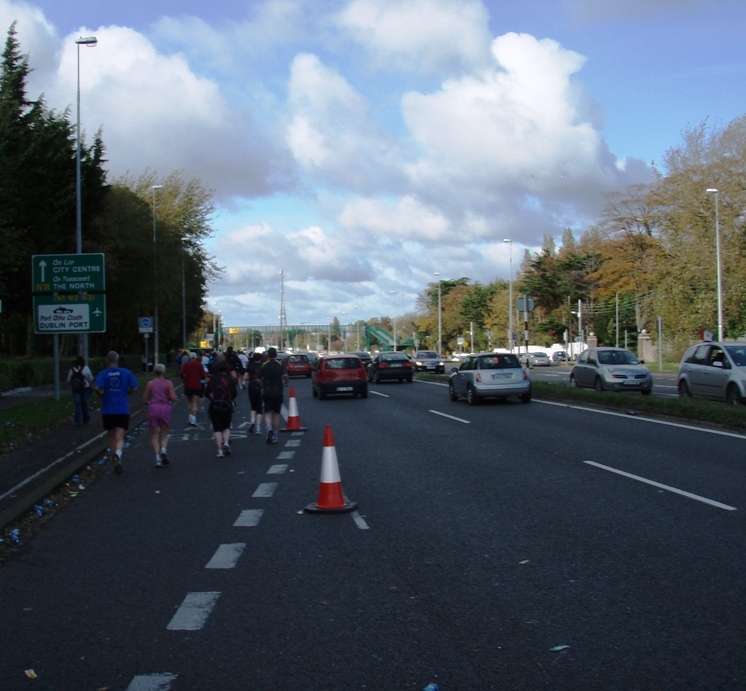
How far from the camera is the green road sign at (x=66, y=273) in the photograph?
24.9 metres

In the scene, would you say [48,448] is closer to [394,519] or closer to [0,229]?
[394,519]

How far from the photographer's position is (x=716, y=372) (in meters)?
21.5

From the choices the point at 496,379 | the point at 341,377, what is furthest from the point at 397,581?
the point at 341,377

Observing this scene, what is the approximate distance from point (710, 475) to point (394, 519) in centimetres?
446

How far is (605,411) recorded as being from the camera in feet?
69.8

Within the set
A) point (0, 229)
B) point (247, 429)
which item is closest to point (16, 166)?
point (0, 229)

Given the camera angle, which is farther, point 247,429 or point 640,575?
point 247,429

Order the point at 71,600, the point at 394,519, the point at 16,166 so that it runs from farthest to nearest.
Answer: the point at 16,166 < the point at 394,519 < the point at 71,600

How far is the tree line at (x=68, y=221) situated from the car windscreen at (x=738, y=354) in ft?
64.1

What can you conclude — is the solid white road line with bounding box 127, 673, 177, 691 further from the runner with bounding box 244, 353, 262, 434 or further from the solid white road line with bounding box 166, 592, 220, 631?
the runner with bounding box 244, 353, 262, 434

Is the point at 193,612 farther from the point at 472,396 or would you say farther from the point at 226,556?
the point at 472,396

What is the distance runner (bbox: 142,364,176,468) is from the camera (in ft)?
43.7

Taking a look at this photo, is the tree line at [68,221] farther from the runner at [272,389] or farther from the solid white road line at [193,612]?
the solid white road line at [193,612]

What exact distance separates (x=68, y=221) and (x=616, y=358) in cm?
2195
